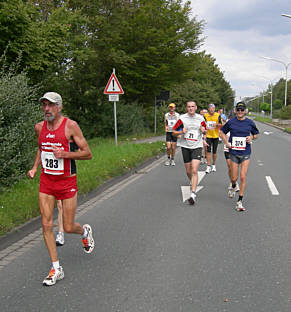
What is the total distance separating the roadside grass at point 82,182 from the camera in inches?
242

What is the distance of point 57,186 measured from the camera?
14.1 feet

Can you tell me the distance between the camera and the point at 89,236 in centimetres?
486

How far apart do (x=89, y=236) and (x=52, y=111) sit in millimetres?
1571

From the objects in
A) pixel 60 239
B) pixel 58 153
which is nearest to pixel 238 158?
pixel 60 239

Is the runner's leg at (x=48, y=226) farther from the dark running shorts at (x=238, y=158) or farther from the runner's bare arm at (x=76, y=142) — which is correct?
the dark running shorts at (x=238, y=158)

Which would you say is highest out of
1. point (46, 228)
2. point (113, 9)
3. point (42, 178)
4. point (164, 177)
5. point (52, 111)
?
point (113, 9)

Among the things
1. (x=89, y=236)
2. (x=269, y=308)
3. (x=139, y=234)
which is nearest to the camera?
(x=269, y=308)

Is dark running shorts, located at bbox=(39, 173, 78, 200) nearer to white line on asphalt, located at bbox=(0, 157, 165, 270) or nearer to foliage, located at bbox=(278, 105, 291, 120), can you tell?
white line on asphalt, located at bbox=(0, 157, 165, 270)

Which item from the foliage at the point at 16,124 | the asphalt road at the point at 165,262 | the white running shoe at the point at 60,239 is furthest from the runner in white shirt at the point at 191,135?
the white running shoe at the point at 60,239

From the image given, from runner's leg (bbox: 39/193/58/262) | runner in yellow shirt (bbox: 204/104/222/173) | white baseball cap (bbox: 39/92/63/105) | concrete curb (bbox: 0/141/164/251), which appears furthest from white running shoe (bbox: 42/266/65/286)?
runner in yellow shirt (bbox: 204/104/222/173)

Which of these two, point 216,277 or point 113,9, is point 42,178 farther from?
point 113,9

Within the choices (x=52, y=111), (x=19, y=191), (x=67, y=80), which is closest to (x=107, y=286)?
(x=52, y=111)

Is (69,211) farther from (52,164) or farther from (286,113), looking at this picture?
(286,113)

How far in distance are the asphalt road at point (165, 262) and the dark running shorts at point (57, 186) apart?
83cm
